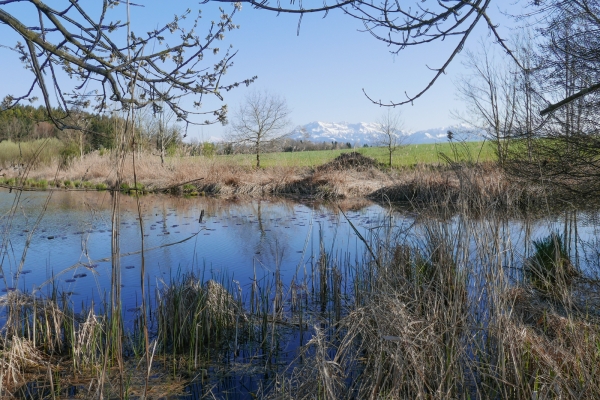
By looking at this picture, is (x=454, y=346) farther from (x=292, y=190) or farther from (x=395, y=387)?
(x=292, y=190)

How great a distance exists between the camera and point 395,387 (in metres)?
2.45

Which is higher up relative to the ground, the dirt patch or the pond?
the dirt patch

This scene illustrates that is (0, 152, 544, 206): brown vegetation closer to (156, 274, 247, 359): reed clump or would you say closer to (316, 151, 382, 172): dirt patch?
(316, 151, 382, 172): dirt patch

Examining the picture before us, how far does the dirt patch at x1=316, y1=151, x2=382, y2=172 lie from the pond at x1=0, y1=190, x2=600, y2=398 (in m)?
4.64

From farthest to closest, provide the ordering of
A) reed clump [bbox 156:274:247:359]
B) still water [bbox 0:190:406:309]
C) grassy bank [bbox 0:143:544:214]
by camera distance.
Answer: grassy bank [bbox 0:143:544:214] < still water [bbox 0:190:406:309] < reed clump [bbox 156:274:247:359]

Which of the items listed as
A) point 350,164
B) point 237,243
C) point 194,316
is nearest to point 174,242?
point 194,316

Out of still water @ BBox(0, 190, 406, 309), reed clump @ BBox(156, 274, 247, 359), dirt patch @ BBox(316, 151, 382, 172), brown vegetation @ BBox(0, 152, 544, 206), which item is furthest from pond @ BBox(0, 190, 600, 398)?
dirt patch @ BBox(316, 151, 382, 172)

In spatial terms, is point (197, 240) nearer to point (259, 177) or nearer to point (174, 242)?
point (174, 242)

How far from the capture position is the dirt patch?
1827cm

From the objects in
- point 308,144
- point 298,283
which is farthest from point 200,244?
point 308,144

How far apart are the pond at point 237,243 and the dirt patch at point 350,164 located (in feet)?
15.2

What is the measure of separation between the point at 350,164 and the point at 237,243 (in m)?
11.7

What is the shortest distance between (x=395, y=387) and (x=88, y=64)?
2.56 m

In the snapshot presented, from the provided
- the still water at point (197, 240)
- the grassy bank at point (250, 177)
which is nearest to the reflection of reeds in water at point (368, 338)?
the still water at point (197, 240)
